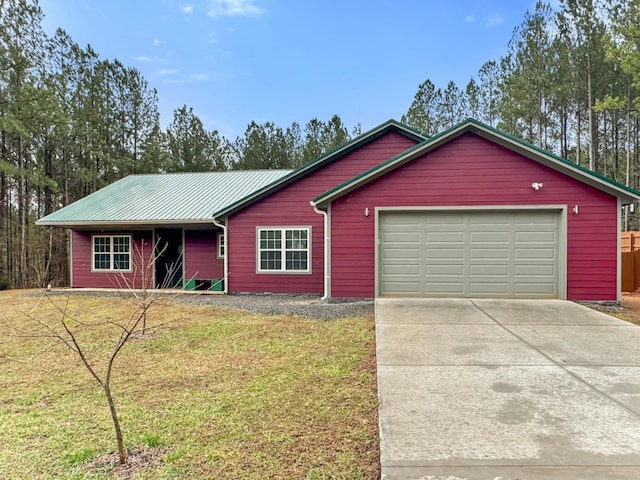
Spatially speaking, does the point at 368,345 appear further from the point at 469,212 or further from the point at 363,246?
the point at 469,212

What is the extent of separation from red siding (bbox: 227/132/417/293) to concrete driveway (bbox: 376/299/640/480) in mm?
5603

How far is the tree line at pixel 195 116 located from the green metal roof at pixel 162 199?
16.1 ft

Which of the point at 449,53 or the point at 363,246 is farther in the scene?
the point at 449,53

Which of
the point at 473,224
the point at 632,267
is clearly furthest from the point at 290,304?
the point at 632,267

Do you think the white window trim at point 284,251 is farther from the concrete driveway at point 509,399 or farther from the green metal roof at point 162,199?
the concrete driveway at point 509,399

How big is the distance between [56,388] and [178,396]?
5.28 feet

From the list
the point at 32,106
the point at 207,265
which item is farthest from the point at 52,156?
the point at 207,265

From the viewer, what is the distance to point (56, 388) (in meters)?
4.43

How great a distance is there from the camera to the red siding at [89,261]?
1443 cm

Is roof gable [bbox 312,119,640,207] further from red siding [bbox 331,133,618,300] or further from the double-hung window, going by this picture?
the double-hung window

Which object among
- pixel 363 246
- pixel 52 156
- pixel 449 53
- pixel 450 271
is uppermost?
pixel 449 53

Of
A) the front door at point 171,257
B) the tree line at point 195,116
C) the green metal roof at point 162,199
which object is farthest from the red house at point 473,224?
the tree line at point 195,116

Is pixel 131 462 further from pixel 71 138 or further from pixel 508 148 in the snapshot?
pixel 71 138

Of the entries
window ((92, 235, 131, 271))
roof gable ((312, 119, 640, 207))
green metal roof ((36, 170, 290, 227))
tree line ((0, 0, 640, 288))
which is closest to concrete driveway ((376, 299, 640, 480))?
roof gable ((312, 119, 640, 207))
